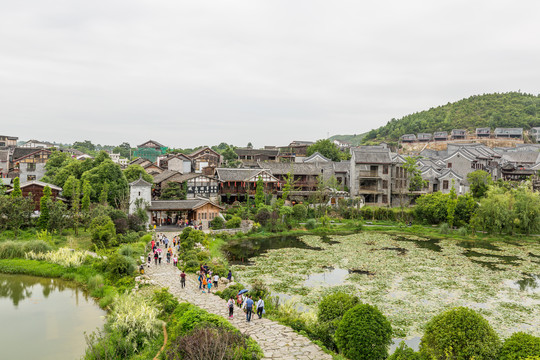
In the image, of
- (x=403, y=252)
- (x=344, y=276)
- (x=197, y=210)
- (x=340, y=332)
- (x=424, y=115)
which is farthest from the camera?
(x=424, y=115)

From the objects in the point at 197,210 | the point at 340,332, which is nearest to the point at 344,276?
the point at 340,332

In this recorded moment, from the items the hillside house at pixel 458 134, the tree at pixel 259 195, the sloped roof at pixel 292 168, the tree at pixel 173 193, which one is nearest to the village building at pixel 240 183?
the tree at pixel 259 195

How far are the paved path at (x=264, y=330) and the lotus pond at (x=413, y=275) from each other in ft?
14.0

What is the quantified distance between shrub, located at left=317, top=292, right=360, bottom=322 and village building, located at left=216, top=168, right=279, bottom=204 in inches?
1275

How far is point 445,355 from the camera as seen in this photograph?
9.84 m

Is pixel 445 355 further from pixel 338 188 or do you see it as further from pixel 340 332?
pixel 338 188

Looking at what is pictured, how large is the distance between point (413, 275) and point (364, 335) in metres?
13.6

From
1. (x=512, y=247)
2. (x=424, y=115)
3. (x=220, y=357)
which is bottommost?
(x=512, y=247)

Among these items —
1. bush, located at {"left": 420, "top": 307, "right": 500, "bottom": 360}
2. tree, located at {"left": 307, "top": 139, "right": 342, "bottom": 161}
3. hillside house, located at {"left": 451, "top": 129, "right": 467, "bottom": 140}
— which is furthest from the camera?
hillside house, located at {"left": 451, "top": 129, "right": 467, "bottom": 140}

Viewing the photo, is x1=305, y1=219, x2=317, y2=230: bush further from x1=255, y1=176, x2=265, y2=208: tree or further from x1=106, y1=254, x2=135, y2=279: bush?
x1=106, y1=254, x2=135, y2=279: bush

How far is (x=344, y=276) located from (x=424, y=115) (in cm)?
10657

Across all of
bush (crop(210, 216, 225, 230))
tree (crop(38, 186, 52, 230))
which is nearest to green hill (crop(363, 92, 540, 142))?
bush (crop(210, 216, 225, 230))

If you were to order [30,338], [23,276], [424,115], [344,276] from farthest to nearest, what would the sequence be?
1. [424,115]
2. [344,276]
3. [23,276]
4. [30,338]

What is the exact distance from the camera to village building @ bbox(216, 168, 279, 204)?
149 ft
